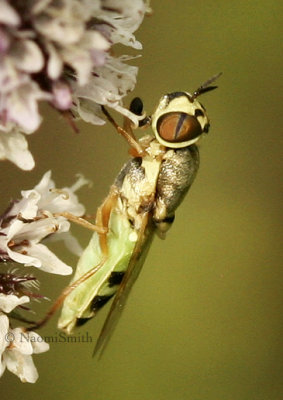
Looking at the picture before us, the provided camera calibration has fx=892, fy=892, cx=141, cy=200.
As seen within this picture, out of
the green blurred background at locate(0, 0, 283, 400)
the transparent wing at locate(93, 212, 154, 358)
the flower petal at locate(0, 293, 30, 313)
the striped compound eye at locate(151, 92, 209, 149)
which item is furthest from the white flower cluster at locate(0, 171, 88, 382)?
the green blurred background at locate(0, 0, 283, 400)

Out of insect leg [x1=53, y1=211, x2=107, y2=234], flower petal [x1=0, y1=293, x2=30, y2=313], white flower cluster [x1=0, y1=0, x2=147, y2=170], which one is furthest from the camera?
insect leg [x1=53, y1=211, x2=107, y2=234]

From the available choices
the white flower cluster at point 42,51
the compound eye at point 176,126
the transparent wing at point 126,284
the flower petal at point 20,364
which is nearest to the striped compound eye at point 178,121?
the compound eye at point 176,126

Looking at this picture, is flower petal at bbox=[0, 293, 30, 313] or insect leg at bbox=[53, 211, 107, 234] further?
insect leg at bbox=[53, 211, 107, 234]

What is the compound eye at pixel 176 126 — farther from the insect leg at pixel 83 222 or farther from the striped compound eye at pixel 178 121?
the insect leg at pixel 83 222

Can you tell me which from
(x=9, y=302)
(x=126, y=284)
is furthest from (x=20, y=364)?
(x=126, y=284)

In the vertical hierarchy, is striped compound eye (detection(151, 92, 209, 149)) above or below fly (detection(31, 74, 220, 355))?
above

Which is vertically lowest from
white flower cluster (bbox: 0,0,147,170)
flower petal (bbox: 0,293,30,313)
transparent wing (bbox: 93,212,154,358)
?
flower petal (bbox: 0,293,30,313)

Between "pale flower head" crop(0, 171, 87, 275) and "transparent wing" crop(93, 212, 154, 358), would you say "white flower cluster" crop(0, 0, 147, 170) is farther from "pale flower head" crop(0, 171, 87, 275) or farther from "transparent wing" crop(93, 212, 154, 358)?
"transparent wing" crop(93, 212, 154, 358)
